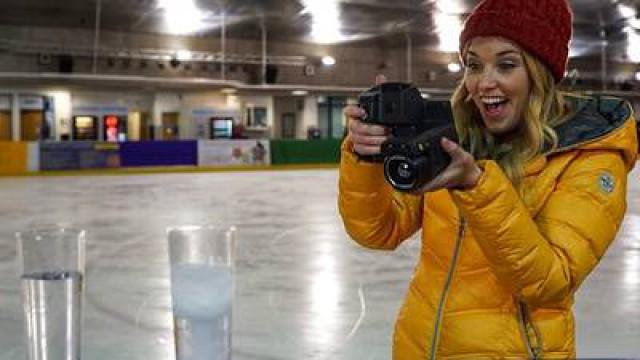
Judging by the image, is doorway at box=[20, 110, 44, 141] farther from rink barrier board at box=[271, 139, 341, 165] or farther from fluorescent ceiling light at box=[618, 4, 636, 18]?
fluorescent ceiling light at box=[618, 4, 636, 18]

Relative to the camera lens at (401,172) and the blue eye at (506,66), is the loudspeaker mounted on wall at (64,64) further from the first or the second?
the camera lens at (401,172)

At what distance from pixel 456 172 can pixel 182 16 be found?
764 inches

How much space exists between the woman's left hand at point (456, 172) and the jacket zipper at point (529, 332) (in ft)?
1.16

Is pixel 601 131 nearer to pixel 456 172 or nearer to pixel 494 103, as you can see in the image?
pixel 494 103

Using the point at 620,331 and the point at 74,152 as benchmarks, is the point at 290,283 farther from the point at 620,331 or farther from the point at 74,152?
the point at 74,152

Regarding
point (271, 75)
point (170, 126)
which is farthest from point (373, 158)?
point (271, 75)

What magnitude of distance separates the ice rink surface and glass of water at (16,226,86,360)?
0.19 meters

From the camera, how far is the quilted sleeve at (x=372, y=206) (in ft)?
5.29

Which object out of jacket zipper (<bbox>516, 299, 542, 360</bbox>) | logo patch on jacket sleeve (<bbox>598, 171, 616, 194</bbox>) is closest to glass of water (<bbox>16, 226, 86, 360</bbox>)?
jacket zipper (<bbox>516, 299, 542, 360</bbox>)

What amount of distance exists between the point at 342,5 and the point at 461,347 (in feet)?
55.8

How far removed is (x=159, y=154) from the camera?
19.5 metres

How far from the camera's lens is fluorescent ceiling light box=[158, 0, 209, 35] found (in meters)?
18.1

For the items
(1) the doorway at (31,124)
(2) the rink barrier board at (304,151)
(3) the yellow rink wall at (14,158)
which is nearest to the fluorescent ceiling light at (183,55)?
(1) the doorway at (31,124)

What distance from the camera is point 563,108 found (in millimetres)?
1574
